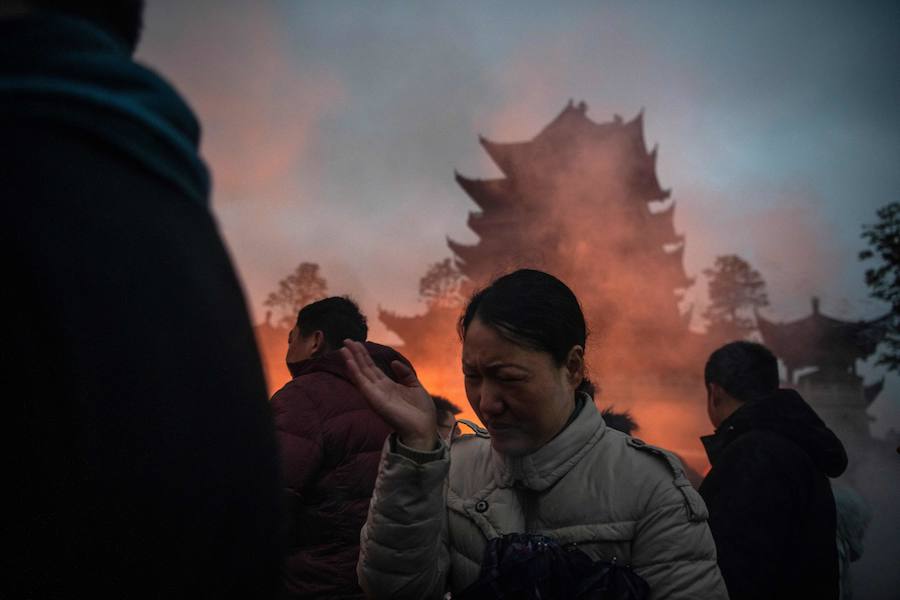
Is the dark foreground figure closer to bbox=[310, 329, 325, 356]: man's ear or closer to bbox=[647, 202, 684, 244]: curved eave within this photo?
bbox=[310, 329, 325, 356]: man's ear

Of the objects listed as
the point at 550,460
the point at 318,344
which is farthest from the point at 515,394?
the point at 318,344

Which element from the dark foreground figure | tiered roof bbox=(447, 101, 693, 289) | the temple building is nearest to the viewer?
the dark foreground figure

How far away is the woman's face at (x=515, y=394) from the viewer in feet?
5.16

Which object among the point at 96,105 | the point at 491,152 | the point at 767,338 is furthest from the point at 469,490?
A: the point at 767,338

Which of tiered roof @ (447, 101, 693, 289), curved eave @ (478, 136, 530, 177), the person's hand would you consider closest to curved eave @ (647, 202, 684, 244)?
tiered roof @ (447, 101, 693, 289)

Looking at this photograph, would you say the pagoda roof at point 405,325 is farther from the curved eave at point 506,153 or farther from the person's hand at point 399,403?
the person's hand at point 399,403

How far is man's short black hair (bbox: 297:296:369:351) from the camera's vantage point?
2.74 metres

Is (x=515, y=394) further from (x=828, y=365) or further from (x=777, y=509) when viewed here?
(x=828, y=365)

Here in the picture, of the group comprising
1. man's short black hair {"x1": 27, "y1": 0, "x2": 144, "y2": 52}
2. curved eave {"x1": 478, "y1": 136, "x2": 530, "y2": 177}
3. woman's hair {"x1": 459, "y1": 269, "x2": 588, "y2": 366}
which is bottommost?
man's short black hair {"x1": 27, "y1": 0, "x2": 144, "y2": 52}

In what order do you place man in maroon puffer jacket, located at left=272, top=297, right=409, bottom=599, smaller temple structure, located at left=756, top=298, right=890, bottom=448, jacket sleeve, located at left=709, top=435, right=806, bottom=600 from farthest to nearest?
smaller temple structure, located at left=756, top=298, right=890, bottom=448 < man in maroon puffer jacket, located at left=272, top=297, right=409, bottom=599 < jacket sleeve, located at left=709, top=435, right=806, bottom=600

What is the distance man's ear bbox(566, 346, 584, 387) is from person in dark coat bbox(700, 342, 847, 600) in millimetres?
967

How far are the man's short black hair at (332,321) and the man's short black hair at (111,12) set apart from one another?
211 centimetres

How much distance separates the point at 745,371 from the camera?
9.38 ft

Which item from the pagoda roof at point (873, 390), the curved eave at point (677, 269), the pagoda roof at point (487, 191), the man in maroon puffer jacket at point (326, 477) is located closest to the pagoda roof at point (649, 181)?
the curved eave at point (677, 269)
